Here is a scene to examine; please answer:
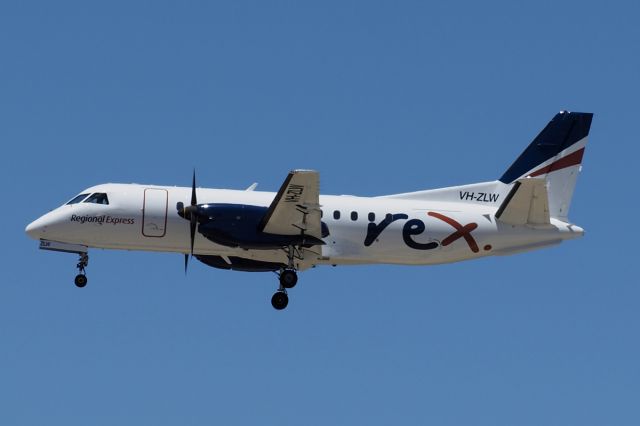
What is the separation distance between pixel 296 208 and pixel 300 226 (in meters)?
0.89

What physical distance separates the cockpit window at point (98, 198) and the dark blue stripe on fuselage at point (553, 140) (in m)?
12.2

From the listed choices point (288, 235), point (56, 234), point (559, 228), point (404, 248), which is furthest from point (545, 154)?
point (56, 234)

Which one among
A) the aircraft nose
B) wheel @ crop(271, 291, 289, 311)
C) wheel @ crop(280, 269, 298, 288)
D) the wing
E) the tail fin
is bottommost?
wheel @ crop(271, 291, 289, 311)

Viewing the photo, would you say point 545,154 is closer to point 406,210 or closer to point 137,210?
point 406,210

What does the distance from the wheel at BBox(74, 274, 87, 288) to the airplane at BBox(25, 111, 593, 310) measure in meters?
0.04

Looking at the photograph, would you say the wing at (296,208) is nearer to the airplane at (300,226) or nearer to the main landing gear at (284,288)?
the airplane at (300,226)

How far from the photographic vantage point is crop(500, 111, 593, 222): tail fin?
38281 millimetres

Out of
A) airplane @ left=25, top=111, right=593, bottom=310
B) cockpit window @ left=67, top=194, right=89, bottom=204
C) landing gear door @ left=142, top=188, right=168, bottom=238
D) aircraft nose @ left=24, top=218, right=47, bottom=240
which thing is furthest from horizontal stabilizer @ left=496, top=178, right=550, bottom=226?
aircraft nose @ left=24, top=218, right=47, bottom=240

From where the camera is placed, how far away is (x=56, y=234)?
36250 mm

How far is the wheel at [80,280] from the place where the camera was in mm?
36406

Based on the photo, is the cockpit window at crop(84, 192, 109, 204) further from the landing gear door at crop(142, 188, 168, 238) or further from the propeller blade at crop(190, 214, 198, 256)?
the propeller blade at crop(190, 214, 198, 256)

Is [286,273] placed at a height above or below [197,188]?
below

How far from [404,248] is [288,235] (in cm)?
358

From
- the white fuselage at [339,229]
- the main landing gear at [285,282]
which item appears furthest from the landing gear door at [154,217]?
the main landing gear at [285,282]
